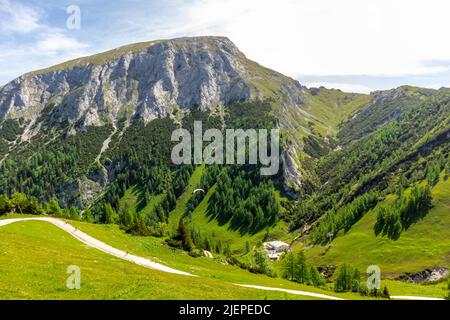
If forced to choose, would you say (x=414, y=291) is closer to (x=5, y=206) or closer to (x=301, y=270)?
(x=301, y=270)

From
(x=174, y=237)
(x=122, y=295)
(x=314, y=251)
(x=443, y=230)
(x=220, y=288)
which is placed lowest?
(x=314, y=251)

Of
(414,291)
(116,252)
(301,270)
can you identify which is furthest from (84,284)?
(414,291)

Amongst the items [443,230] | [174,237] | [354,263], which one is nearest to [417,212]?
[443,230]

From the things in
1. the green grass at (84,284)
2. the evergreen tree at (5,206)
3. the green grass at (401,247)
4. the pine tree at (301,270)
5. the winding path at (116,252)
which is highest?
the green grass at (84,284)

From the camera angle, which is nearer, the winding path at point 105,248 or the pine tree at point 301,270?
the winding path at point 105,248

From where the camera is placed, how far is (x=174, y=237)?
8494 cm

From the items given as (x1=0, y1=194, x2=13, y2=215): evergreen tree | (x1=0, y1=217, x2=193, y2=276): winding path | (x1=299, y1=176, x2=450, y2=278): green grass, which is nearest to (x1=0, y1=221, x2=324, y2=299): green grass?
(x1=0, y1=217, x2=193, y2=276): winding path

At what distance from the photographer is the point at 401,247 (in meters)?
162

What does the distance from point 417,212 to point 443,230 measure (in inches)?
720

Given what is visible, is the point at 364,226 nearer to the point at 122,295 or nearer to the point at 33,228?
the point at 33,228

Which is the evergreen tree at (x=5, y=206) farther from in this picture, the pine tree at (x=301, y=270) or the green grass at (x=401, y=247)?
the green grass at (x=401, y=247)

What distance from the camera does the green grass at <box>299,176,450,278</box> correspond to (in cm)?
15038

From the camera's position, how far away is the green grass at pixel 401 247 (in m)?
150


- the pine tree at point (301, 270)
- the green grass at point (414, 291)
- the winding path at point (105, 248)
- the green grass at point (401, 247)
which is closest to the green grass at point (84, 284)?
the winding path at point (105, 248)
